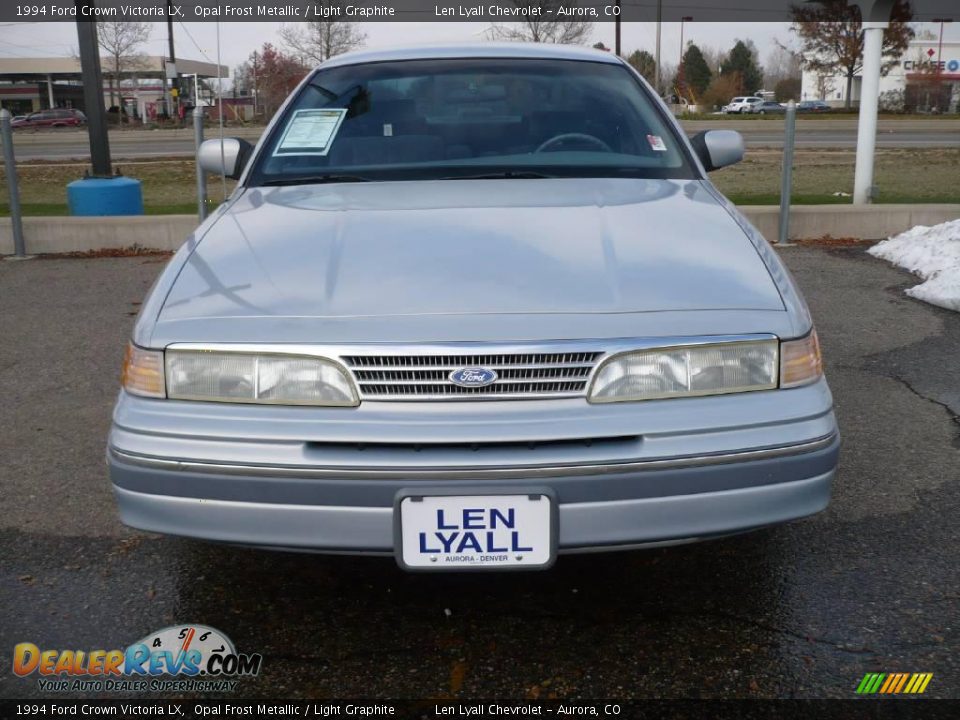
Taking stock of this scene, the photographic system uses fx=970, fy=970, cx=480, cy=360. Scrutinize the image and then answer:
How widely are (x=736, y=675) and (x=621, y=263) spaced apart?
3.37 ft

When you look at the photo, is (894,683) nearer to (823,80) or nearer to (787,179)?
(787,179)

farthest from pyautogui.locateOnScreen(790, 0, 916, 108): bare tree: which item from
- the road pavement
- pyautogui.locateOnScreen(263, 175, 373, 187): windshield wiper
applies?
pyautogui.locateOnScreen(263, 175, 373, 187): windshield wiper

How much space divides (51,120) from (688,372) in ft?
150

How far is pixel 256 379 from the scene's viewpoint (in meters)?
2.21

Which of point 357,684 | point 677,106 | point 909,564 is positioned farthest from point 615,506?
point 677,106

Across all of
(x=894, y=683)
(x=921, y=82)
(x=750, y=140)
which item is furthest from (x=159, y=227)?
(x=921, y=82)

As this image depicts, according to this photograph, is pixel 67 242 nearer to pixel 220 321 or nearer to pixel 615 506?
pixel 220 321

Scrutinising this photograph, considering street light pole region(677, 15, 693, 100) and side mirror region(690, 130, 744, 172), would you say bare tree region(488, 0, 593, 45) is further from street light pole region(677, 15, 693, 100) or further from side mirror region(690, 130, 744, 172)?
side mirror region(690, 130, 744, 172)

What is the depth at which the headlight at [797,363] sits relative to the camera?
227 centimetres

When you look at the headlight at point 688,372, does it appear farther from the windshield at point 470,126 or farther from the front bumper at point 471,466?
the windshield at point 470,126

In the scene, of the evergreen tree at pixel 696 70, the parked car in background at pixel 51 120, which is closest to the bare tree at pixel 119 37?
the parked car in background at pixel 51 120

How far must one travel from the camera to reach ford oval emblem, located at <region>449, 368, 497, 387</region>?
7.00 feet

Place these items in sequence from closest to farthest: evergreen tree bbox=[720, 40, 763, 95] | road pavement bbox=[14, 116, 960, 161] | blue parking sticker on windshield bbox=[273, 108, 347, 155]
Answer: blue parking sticker on windshield bbox=[273, 108, 347, 155], road pavement bbox=[14, 116, 960, 161], evergreen tree bbox=[720, 40, 763, 95]

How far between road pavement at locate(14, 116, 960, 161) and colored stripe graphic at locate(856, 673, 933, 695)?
20990 mm
